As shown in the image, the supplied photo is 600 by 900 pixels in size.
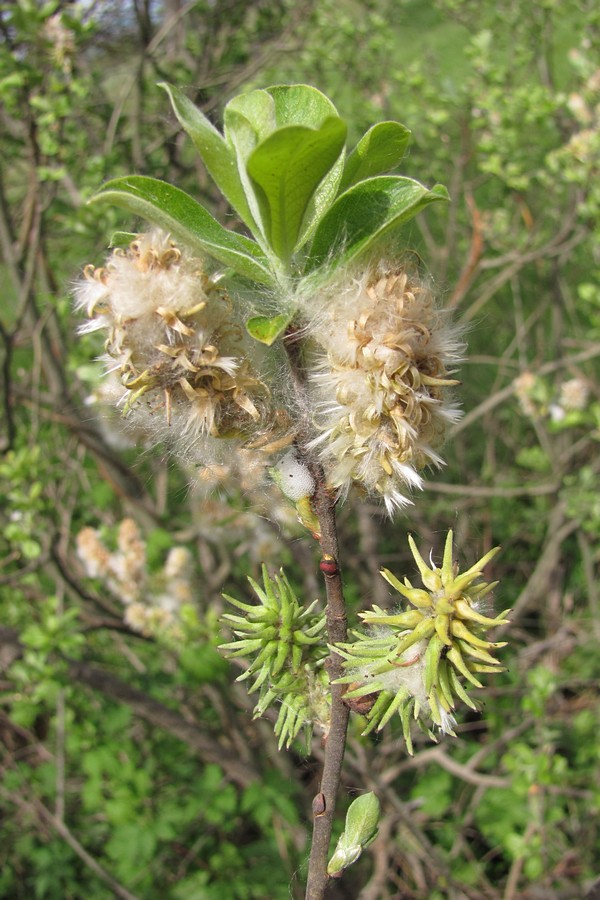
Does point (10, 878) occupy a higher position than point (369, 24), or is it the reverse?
point (369, 24)

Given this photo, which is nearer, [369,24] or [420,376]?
[420,376]

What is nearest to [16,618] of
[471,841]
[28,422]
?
[28,422]

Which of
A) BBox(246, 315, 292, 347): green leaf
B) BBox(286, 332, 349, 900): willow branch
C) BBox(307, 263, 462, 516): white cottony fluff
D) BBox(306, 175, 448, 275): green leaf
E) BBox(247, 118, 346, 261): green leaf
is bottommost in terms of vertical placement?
BBox(286, 332, 349, 900): willow branch

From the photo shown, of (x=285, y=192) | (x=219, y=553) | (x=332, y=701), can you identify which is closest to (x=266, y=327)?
(x=285, y=192)

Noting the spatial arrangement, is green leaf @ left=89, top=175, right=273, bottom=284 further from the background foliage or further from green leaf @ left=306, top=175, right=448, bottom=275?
the background foliage

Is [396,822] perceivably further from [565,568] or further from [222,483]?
[222,483]

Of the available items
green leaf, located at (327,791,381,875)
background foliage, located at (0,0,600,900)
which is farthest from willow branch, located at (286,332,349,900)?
background foliage, located at (0,0,600,900)
